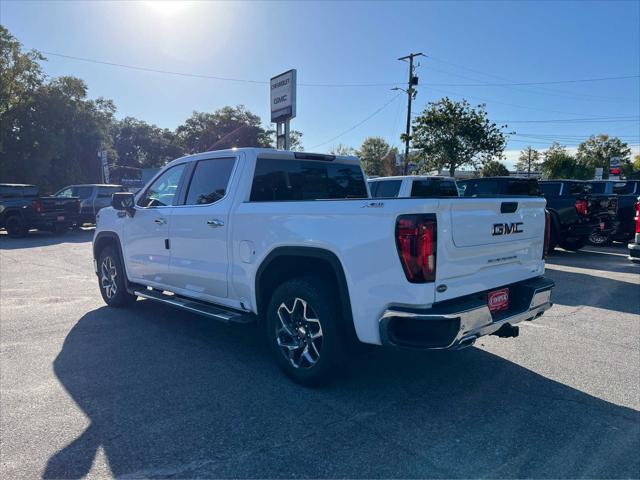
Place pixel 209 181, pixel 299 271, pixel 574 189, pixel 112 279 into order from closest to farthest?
1. pixel 299 271
2. pixel 209 181
3. pixel 112 279
4. pixel 574 189

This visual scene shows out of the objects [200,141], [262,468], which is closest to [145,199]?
[262,468]

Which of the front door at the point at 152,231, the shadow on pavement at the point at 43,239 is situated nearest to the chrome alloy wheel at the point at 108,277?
the front door at the point at 152,231

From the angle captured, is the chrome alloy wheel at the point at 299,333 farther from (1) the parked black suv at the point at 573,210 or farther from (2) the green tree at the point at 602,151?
(2) the green tree at the point at 602,151

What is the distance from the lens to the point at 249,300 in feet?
14.3

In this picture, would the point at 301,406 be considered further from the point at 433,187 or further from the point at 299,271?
the point at 433,187

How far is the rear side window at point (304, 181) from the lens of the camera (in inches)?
185

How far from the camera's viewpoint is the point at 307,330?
3.90 m

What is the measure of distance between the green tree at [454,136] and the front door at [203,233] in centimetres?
2275

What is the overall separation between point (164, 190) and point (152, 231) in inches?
20.0

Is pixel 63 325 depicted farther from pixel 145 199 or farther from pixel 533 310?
pixel 533 310

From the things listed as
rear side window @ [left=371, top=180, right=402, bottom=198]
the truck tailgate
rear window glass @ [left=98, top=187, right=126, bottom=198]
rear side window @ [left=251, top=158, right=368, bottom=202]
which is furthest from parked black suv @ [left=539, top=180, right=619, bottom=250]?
rear window glass @ [left=98, top=187, right=126, bottom=198]

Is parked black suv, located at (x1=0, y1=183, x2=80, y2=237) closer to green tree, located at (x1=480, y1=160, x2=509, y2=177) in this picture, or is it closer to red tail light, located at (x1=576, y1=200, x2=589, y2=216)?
red tail light, located at (x1=576, y1=200, x2=589, y2=216)

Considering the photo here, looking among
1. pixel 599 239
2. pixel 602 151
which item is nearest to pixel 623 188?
pixel 599 239

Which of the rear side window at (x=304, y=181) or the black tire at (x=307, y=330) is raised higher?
the rear side window at (x=304, y=181)
